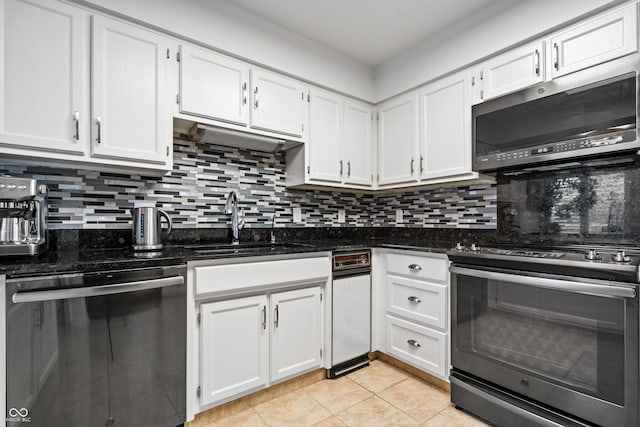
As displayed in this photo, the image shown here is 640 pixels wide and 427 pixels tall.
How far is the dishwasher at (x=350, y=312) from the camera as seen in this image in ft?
7.13

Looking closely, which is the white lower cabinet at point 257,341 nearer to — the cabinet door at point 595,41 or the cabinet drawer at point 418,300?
the cabinet drawer at point 418,300

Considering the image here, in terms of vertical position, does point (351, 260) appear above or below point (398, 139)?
below

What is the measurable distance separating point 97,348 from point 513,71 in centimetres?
270

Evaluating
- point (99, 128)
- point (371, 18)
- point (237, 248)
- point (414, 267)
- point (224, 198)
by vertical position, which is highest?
point (371, 18)

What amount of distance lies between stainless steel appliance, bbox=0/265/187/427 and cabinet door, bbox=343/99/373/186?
168 centimetres

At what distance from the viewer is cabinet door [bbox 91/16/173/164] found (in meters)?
1.65

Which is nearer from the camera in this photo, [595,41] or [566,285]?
[566,285]

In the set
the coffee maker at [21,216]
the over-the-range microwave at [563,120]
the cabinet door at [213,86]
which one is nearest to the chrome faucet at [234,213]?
the cabinet door at [213,86]

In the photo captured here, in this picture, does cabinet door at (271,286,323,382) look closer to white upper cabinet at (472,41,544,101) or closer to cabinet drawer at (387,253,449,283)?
cabinet drawer at (387,253,449,283)

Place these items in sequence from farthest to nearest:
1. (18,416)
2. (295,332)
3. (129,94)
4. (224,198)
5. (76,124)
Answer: (224,198)
(295,332)
(129,94)
(76,124)
(18,416)

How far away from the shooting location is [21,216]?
1484mm

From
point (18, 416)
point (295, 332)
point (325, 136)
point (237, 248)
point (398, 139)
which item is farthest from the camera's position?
point (398, 139)

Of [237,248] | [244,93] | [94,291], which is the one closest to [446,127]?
[244,93]

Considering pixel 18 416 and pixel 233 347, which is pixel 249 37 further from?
pixel 18 416
